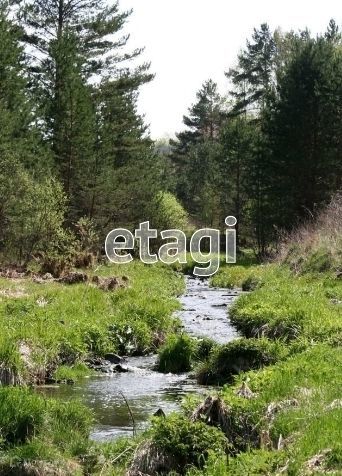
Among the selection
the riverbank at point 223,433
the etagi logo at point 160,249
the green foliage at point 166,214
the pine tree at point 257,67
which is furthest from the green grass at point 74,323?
the pine tree at point 257,67

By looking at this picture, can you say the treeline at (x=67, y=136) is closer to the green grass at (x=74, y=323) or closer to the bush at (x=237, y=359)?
the green grass at (x=74, y=323)

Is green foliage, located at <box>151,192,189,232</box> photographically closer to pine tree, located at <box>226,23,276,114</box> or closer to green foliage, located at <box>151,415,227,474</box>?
pine tree, located at <box>226,23,276,114</box>

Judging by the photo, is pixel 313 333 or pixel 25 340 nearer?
pixel 25 340

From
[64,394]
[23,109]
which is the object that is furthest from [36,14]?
[64,394]

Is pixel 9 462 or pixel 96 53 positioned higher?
pixel 96 53

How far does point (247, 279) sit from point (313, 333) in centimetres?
1410

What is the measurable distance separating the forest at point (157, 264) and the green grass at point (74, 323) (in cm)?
5

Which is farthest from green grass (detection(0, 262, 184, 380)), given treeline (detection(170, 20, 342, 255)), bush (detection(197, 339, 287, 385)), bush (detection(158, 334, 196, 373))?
treeline (detection(170, 20, 342, 255))

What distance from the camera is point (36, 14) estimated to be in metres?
40.6

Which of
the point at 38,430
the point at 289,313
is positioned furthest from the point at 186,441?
the point at 289,313

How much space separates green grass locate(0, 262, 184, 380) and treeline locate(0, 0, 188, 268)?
30.4 ft

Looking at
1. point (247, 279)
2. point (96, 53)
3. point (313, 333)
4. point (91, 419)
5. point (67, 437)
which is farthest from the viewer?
point (96, 53)

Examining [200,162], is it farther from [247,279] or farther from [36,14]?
[247,279]

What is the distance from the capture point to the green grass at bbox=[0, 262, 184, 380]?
39.2ft
